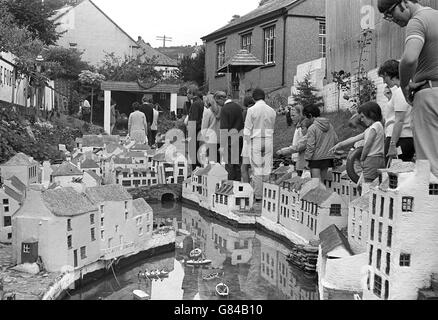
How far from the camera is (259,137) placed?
28.2 ft

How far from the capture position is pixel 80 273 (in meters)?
4.96

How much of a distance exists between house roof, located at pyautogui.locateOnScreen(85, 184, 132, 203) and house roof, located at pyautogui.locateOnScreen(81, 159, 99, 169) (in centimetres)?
243

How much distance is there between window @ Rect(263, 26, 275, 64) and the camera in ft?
59.8

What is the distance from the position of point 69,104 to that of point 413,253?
12135mm

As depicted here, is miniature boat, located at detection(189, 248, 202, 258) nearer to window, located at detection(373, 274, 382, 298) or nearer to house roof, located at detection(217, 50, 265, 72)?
window, located at detection(373, 274, 382, 298)

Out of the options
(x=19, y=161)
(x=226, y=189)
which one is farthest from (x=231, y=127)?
(x=19, y=161)

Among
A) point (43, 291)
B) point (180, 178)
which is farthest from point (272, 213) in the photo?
point (43, 291)

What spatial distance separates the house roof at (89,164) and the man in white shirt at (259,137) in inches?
88.4

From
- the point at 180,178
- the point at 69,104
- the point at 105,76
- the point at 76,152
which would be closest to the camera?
the point at 76,152

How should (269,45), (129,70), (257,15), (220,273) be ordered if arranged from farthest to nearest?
1. (269,45)
2. (257,15)
3. (129,70)
4. (220,273)

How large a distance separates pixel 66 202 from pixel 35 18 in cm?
1129

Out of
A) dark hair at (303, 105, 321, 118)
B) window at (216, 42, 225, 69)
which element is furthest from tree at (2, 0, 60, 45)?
dark hair at (303, 105, 321, 118)

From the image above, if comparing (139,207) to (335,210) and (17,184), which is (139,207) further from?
(335,210)
